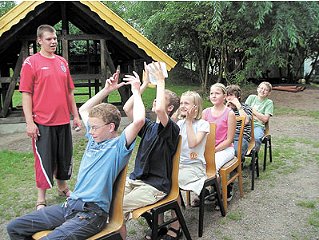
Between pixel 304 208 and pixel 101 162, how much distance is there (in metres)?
2.76

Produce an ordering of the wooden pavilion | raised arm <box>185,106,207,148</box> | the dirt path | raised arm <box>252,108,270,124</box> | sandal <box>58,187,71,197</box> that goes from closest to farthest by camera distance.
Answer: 1. raised arm <box>185,106,207,148</box>
2. the dirt path
3. sandal <box>58,187,71,197</box>
4. raised arm <box>252,108,270,124</box>
5. the wooden pavilion

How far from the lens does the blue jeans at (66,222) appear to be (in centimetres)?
242

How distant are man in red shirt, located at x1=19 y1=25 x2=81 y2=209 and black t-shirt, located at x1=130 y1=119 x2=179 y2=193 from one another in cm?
133

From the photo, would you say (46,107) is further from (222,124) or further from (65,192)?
(222,124)

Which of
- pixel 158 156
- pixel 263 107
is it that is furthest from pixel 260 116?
pixel 158 156

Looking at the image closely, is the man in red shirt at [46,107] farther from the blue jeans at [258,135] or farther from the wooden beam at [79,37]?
Result: the wooden beam at [79,37]

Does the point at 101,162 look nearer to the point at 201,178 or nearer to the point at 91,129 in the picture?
the point at 91,129

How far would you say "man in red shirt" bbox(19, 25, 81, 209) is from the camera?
393 centimetres

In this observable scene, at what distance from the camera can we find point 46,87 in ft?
13.1

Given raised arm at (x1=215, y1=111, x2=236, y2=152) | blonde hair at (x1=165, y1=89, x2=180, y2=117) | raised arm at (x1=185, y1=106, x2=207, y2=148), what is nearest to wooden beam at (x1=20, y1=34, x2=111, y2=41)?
raised arm at (x1=215, y1=111, x2=236, y2=152)

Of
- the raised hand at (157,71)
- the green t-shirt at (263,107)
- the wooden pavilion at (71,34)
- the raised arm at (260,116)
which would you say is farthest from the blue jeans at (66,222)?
the wooden pavilion at (71,34)

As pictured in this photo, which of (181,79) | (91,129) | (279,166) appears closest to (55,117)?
(91,129)

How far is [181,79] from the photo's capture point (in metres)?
21.0

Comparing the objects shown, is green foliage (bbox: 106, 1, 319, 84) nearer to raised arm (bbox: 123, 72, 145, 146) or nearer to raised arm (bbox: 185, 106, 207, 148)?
raised arm (bbox: 185, 106, 207, 148)
